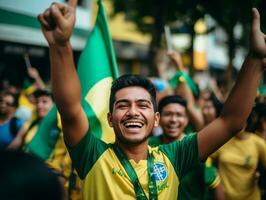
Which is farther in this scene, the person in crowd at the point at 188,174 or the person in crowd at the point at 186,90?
the person in crowd at the point at 186,90

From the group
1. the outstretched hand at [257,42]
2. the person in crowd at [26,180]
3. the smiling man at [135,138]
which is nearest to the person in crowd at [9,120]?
the smiling man at [135,138]

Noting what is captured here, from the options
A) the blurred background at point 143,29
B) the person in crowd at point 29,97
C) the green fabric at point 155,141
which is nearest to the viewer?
the green fabric at point 155,141

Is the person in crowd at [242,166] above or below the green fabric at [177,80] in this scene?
below

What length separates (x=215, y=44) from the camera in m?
27.9

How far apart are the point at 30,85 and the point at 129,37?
1230cm

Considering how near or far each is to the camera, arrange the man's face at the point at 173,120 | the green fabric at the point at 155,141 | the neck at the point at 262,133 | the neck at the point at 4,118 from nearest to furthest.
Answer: the green fabric at the point at 155,141 → the man's face at the point at 173,120 → the neck at the point at 262,133 → the neck at the point at 4,118

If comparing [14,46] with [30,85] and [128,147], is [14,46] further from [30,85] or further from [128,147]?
[128,147]

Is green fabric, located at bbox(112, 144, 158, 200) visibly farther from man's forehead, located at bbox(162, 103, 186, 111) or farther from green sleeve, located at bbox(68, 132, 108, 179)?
man's forehead, located at bbox(162, 103, 186, 111)

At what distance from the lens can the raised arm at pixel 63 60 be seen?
206cm

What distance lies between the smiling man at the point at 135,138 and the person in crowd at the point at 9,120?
123 inches

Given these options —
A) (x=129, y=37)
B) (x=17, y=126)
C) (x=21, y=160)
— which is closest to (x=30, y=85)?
(x=17, y=126)

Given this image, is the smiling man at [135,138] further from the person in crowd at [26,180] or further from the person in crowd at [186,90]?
the person in crowd at [186,90]

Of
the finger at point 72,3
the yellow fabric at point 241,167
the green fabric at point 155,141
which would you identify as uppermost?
the finger at point 72,3

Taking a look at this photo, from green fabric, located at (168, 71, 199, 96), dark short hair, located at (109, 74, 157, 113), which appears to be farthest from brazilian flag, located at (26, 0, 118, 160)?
green fabric, located at (168, 71, 199, 96)
